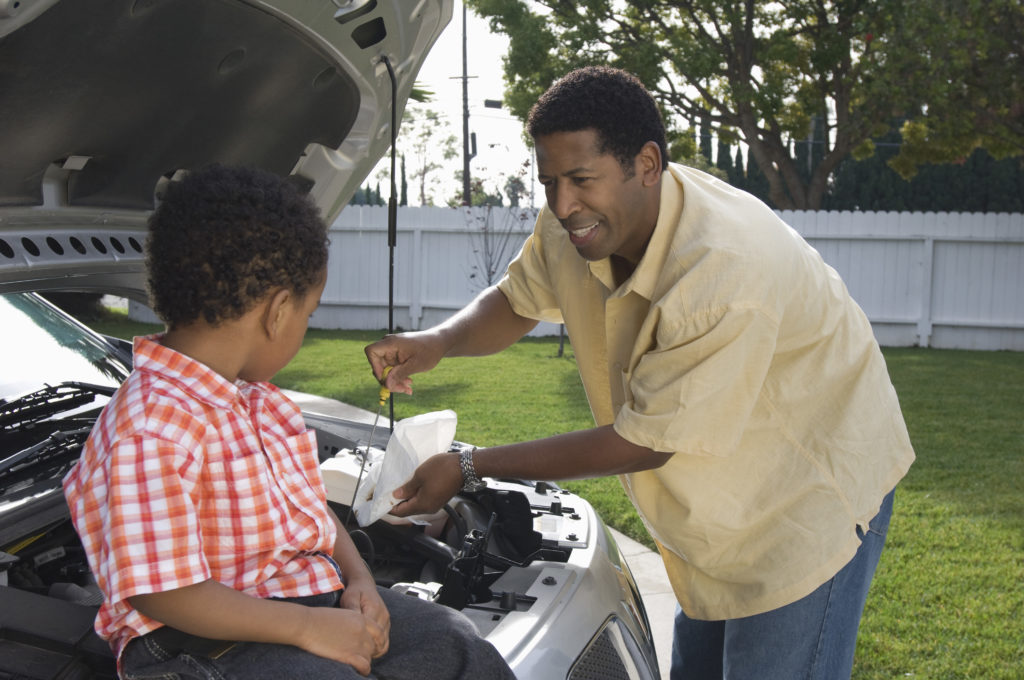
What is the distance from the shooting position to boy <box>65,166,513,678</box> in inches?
51.7

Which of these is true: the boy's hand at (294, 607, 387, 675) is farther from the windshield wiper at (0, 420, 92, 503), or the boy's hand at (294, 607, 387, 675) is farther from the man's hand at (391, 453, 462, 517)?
the windshield wiper at (0, 420, 92, 503)

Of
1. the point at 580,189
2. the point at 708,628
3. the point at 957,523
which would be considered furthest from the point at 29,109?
A: the point at 957,523

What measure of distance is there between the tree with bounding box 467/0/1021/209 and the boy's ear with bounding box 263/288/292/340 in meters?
12.8

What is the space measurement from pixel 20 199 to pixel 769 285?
Answer: 1.69 metres

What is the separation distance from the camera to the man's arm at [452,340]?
7.51 feet

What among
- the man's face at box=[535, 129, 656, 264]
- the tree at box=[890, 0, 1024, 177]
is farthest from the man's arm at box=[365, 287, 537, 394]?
the tree at box=[890, 0, 1024, 177]

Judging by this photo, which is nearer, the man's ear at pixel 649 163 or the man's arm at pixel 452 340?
the man's ear at pixel 649 163

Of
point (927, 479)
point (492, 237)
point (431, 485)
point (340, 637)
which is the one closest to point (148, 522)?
point (340, 637)

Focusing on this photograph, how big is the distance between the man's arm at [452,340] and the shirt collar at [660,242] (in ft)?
2.08

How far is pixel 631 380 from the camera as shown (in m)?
→ 1.83

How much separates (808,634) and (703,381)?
63cm

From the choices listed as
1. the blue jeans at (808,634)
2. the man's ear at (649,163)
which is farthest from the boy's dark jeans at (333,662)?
the man's ear at (649,163)

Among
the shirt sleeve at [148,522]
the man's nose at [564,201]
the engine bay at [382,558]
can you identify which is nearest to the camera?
the shirt sleeve at [148,522]

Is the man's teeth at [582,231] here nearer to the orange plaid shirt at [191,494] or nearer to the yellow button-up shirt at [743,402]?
the yellow button-up shirt at [743,402]
